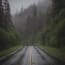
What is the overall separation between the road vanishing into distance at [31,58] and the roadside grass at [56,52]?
84mm

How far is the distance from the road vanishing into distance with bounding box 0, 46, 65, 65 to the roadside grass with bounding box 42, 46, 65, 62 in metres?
0.08

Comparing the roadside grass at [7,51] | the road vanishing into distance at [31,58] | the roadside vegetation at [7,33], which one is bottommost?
the road vanishing into distance at [31,58]

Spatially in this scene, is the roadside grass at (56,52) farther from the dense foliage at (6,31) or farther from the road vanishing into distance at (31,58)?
the dense foliage at (6,31)

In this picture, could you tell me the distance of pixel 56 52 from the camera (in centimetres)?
385

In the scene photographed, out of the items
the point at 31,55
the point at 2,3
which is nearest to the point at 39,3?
the point at 2,3

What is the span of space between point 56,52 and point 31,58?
1.70 ft

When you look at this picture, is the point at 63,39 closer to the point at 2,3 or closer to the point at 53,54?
the point at 53,54

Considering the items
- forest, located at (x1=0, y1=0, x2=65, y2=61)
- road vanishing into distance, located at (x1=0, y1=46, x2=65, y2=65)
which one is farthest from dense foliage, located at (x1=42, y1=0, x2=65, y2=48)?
road vanishing into distance, located at (x1=0, y1=46, x2=65, y2=65)

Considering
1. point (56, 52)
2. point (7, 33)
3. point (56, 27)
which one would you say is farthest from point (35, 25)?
point (56, 52)

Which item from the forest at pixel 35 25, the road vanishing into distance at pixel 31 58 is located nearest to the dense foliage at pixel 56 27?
the forest at pixel 35 25

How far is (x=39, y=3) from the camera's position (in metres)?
4.04

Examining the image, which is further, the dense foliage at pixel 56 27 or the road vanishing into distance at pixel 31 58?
the dense foliage at pixel 56 27

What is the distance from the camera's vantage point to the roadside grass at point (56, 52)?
12.4 feet

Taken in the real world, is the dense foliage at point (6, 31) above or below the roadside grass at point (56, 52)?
above
